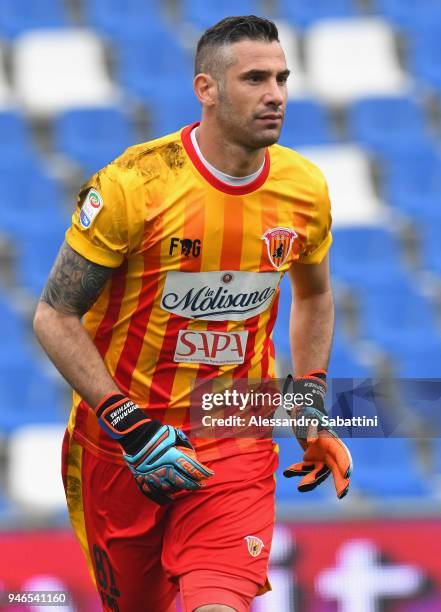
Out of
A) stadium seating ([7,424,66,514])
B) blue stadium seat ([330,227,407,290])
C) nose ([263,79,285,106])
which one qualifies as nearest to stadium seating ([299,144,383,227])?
blue stadium seat ([330,227,407,290])

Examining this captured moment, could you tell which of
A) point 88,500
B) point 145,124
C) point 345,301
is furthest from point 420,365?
point 88,500

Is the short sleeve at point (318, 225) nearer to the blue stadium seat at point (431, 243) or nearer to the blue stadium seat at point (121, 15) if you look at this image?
the blue stadium seat at point (431, 243)

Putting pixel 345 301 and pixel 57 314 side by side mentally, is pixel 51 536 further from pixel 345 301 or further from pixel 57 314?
pixel 345 301

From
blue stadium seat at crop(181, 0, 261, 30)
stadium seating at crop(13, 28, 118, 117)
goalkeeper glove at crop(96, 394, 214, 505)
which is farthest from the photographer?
blue stadium seat at crop(181, 0, 261, 30)

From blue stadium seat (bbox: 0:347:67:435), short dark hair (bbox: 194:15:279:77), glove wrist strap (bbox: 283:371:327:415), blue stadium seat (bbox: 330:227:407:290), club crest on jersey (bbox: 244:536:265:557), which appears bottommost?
club crest on jersey (bbox: 244:536:265:557)

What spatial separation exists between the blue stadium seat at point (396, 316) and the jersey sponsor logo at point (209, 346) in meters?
5.22

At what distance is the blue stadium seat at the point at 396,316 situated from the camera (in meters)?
9.35

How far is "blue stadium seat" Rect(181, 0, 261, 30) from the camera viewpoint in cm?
1158

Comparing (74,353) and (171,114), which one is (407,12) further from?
(74,353)

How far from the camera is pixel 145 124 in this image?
10797 millimetres

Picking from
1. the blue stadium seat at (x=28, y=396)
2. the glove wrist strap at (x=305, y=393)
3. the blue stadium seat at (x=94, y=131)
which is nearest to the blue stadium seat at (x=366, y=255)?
the blue stadium seat at (x=94, y=131)

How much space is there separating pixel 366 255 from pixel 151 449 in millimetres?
6242

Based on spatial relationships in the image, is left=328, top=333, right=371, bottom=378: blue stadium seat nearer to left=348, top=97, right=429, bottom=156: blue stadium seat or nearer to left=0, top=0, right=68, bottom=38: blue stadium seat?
left=348, top=97, right=429, bottom=156: blue stadium seat

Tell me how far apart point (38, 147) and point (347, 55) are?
9.48 ft
